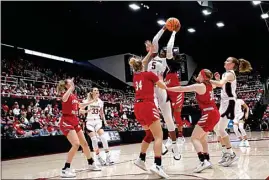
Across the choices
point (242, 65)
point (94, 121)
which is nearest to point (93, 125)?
point (94, 121)

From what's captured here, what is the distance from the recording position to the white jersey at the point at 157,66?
19.8 feet

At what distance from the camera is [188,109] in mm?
23609

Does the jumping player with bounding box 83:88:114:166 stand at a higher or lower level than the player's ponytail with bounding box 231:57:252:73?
lower

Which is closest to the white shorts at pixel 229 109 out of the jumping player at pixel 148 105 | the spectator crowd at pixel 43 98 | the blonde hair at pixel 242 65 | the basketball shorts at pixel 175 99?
the blonde hair at pixel 242 65

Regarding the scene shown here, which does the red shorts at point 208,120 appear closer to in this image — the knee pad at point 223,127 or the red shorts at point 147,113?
the knee pad at point 223,127

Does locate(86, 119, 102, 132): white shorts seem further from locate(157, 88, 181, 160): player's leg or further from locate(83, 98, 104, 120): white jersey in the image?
locate(157, 88, 181, 160): player's leg

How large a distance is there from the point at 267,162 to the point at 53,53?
19.7 meters

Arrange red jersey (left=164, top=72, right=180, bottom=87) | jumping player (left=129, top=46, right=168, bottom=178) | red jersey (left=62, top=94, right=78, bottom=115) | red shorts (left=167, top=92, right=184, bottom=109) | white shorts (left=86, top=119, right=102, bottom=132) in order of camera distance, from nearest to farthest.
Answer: jumping player (left=129, top=46, right=168, bottom=178) < red jersey (left=62, top=94, right=78, bottom=115) < red jersey (left=164, top=72, right=180, bottom=87) < red shorts (left=167, top=92, right=184, bottom=109) < white shorts (left=86, top=119, right=102, bottom=132)

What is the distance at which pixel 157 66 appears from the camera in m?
6.06

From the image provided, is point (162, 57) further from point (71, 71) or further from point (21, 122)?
point (71, 71)

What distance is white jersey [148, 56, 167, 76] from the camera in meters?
6.04

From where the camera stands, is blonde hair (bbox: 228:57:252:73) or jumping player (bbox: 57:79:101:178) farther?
blonde hair (bbox: 228:57:252:73)

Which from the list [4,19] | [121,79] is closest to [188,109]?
[121,79]

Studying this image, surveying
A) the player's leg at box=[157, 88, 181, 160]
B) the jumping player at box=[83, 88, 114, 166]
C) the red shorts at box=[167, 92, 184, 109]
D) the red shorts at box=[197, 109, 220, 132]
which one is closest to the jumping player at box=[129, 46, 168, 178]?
the red shorts at box=[197, 109, 220, 132]
